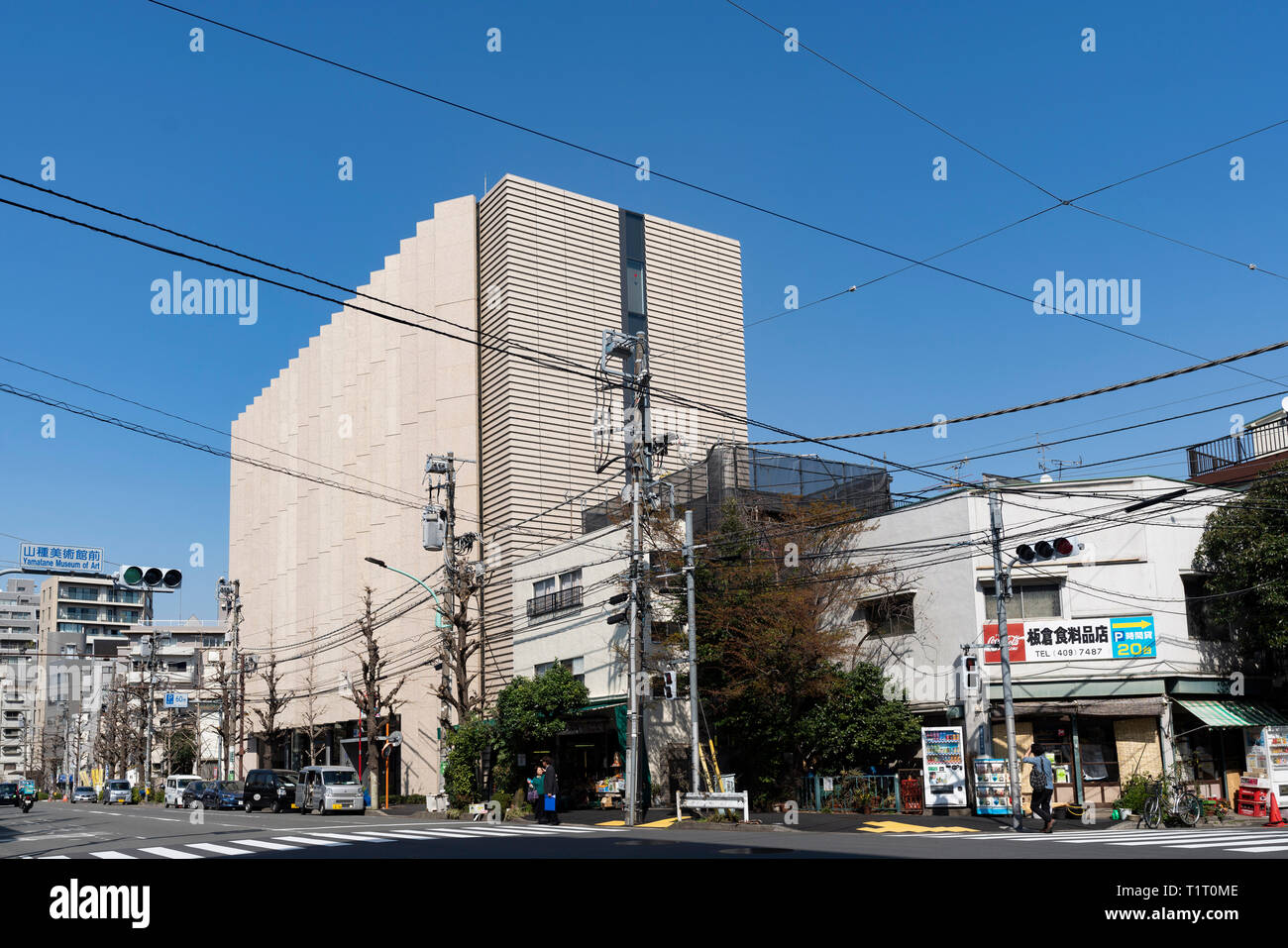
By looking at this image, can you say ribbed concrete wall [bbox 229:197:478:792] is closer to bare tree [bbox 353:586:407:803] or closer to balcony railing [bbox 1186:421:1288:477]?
bare tree [bbox 353:586:407:803]

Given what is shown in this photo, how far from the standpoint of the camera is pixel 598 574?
131ft

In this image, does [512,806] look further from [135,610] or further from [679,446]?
[135,610]

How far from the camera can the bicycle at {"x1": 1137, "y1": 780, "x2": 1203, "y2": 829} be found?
1009 inches

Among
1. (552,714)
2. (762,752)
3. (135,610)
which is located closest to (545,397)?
(552,714)

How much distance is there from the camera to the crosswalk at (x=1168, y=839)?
59.9ft

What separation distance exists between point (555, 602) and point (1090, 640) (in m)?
20.2

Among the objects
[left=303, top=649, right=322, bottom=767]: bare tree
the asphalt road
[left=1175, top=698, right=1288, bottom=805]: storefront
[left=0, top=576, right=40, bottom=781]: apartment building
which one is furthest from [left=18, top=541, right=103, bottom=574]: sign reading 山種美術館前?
[left=0, top=576, right=40, bottom=781]: apartment building

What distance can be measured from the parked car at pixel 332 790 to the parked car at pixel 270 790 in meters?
3.36

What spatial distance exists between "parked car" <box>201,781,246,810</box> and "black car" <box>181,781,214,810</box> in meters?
0.32

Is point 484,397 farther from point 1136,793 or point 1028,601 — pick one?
point 1136,793

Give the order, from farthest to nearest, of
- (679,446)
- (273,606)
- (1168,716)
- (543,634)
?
(273,606) < (679,446) < (543,634) < (1168,716)

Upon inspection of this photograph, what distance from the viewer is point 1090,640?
2986cm

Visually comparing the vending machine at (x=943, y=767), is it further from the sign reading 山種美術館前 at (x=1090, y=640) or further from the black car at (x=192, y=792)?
the black car at (x=192, y=792)

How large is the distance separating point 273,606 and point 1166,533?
173 feet
